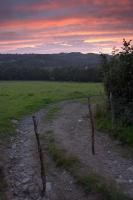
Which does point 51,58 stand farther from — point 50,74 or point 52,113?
point 52,113

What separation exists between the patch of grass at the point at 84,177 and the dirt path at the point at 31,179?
257 millimetres

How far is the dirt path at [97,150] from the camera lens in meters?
16.4

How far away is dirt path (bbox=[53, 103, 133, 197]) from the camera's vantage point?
53.8 feet

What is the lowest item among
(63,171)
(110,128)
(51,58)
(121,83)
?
(63,171)

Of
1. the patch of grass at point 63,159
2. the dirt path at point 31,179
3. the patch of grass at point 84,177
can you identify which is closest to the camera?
the patch of grass at point 84,177

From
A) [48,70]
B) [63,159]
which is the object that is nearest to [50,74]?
[48,70]

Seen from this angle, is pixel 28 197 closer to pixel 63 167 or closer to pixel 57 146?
pixel 63 167

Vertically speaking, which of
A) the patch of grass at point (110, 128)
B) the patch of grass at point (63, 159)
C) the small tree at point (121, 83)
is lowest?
the patch of grass at point (63, 159)

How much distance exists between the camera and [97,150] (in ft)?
65.4

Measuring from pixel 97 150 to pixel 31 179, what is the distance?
181 inches

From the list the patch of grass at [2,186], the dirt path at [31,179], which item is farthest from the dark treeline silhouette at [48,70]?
the patch of grass at [2,186]

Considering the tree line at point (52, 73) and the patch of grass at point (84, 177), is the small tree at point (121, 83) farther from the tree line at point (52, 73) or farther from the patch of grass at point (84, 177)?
the tree line at point (52, 73)

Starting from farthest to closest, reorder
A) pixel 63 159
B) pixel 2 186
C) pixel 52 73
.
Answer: pixel 52 73 → pixel 63 159 → pixel 2 186

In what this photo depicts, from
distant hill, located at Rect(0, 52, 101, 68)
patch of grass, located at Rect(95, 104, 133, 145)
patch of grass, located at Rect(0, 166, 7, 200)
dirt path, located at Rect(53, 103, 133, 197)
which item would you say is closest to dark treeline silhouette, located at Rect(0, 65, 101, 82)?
distant hill, located at Rect(0, 52, 101, 68)
